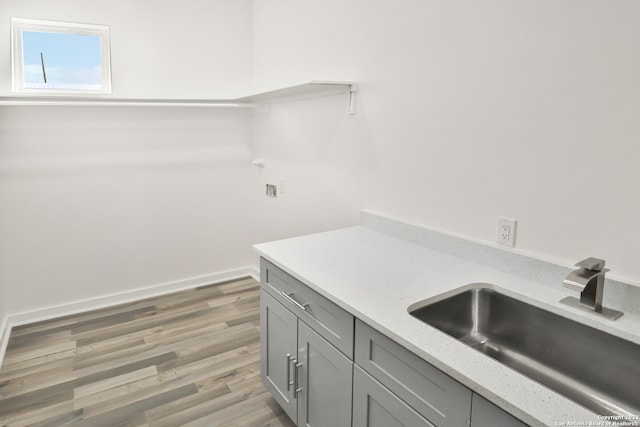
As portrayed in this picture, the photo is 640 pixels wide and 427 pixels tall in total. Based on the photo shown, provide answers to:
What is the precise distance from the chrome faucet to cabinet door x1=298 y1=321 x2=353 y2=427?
0.76m

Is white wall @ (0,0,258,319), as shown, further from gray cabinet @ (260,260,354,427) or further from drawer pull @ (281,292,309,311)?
drawer pull @ (281,292,309,311)

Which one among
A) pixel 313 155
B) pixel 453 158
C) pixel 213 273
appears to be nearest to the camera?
pixel 453 158

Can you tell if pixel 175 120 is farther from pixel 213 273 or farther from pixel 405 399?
pixel 405 399

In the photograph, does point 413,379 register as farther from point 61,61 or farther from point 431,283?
point 61,61

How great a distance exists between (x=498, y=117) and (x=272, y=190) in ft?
6.88

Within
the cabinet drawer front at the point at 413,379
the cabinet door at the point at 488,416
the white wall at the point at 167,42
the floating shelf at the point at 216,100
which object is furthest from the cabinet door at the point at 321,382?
the white wall at the point at 167,42

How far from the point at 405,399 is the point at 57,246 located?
290cm

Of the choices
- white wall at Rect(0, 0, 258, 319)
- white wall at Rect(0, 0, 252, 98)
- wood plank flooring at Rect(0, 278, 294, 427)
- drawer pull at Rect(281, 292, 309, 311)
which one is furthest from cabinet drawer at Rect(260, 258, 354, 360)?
white wall at Rect(0, 0, 252, 98)

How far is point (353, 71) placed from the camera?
2412mm

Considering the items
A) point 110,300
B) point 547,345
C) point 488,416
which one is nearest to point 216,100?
point 110,300

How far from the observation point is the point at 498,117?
1.68 metres

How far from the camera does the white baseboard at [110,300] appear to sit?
3.00 meters

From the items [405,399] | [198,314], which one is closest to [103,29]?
[198,314]

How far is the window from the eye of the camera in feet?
9.12
